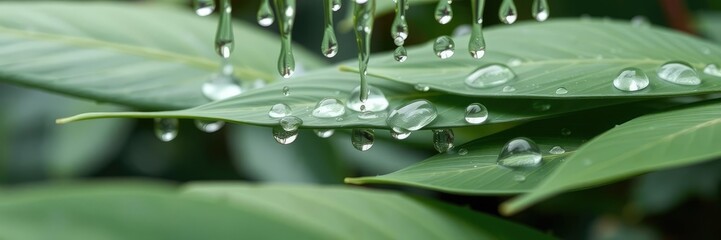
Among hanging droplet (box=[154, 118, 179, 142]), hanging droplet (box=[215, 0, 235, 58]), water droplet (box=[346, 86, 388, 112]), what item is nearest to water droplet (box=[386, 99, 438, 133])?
water droplet (box=[346, 86, 388, 112])

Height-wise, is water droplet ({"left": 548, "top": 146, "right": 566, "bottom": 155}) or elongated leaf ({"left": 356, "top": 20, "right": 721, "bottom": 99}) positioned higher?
elongated leaf ({"left": 356, "top": 20, "right": 721, "bottom": 99})

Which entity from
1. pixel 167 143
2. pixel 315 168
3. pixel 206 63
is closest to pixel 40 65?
pixel 206 63

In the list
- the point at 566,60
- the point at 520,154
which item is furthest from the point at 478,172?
the point at 566,60

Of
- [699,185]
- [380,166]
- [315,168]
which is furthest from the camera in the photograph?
[380,166]

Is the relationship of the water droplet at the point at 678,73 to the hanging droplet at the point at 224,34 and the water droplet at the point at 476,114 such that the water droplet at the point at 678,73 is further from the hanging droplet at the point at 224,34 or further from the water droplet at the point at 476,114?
the hanging droplet at the point at 224,34

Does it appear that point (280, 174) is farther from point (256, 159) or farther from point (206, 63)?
point (206, 63)

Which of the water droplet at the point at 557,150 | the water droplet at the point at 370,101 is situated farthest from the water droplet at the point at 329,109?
the water droplet at the point at 557,150

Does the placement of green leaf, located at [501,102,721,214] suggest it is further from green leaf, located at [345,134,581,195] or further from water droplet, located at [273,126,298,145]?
water droplet, located at [273,126,298,145]

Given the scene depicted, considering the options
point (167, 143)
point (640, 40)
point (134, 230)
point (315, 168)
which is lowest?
point (134, 230)
